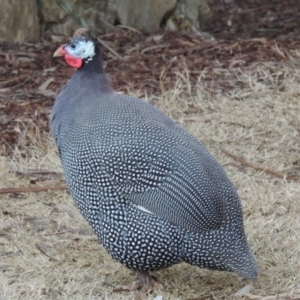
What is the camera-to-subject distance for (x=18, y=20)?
7.12 m

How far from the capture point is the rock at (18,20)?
22.9ft

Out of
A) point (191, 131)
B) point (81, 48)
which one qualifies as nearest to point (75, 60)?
point (81, 48)

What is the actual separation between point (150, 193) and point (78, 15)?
404 centimetres

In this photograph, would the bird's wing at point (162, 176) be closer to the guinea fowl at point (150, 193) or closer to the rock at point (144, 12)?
the guinea fowl at point (150, 193)

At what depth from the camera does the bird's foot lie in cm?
389

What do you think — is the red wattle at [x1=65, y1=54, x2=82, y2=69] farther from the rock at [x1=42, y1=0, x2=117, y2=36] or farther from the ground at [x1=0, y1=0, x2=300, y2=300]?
the rock at [x1=42, y1=0, x2=117, y2=36]

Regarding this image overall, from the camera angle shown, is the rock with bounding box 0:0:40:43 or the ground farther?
the rock with bounding box 0:0:40:43

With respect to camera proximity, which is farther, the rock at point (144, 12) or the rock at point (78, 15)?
the rock at point (144, 12)

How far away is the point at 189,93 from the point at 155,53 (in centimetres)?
95

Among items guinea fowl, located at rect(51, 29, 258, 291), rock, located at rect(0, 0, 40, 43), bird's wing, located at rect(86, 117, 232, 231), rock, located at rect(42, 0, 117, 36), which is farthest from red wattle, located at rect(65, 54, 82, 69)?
rock, located at rect(42, 0, 117, 36)

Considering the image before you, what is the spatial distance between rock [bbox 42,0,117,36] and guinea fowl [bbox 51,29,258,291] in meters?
3.57

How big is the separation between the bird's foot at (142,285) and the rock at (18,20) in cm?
358

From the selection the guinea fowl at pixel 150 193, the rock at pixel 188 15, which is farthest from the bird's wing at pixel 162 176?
the rock at pixel 188 15

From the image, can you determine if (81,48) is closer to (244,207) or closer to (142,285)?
(142,285)
